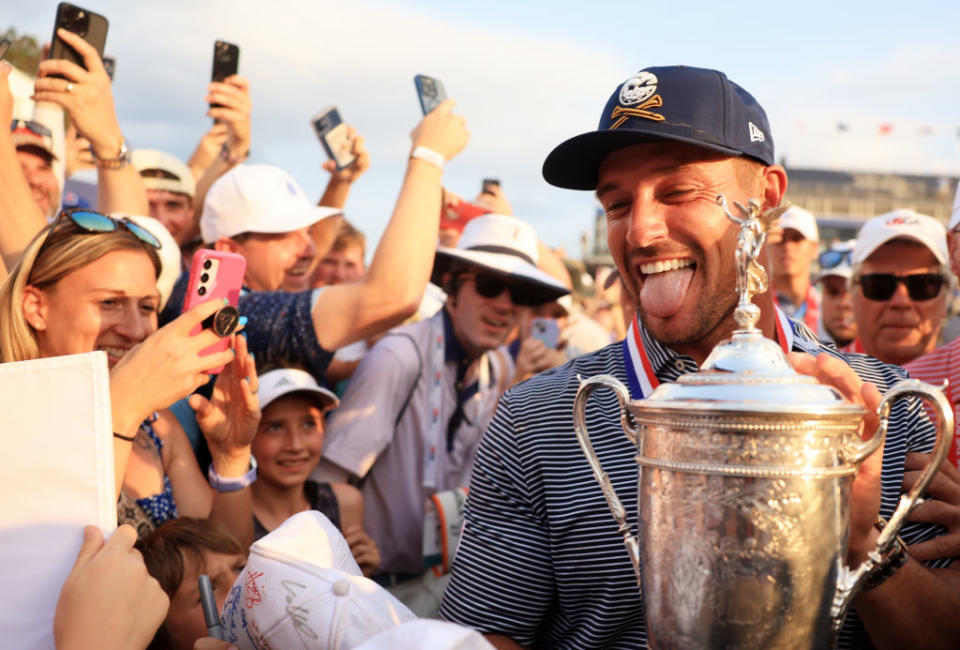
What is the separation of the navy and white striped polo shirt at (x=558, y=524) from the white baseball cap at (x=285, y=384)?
166cm

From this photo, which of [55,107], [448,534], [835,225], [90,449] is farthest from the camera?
[835,225]

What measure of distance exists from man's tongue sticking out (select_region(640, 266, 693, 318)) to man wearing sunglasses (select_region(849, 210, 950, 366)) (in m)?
2.87

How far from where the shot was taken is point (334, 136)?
16.1ft

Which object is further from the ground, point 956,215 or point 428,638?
point 956,215

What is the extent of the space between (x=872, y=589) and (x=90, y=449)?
1.50m

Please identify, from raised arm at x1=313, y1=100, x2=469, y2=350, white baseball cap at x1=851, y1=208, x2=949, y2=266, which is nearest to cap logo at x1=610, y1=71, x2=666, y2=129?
raised arm at x1=313, y1=100, x2=469, y2=350

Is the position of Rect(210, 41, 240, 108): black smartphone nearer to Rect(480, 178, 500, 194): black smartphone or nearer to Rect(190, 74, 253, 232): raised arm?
Rect(190, 74, 253, 232): raised arm

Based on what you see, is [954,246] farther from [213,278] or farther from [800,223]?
[800,223]

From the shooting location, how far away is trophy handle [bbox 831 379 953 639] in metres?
1.30

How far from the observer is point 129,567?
174 centimetres

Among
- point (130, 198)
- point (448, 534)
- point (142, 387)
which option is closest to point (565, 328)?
point (448, 534)

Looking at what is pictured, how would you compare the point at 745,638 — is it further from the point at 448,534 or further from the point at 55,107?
the point at 55,107

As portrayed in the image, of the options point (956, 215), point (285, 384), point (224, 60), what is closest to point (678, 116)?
point (956, 215)

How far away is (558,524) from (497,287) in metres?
2.68
